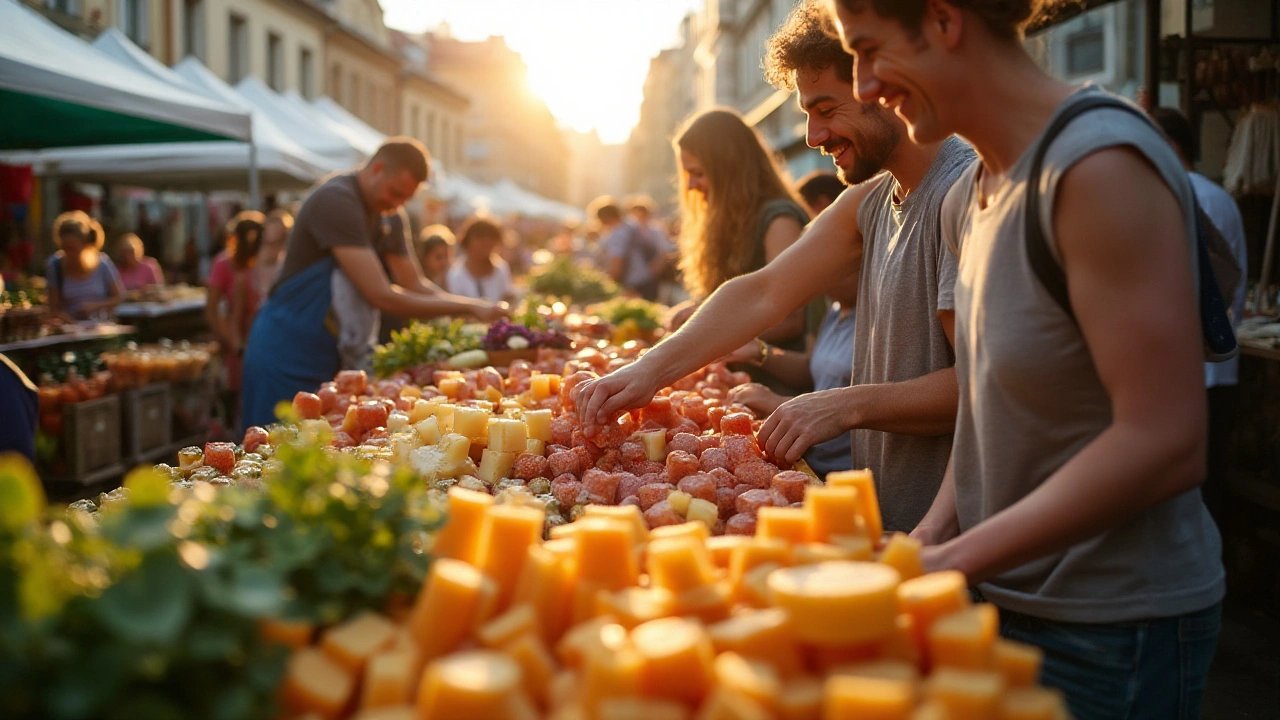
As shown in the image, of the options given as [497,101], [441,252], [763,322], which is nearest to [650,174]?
[497,101]

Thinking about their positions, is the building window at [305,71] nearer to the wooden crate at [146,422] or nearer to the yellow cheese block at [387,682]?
the wooden crate at [146,422]

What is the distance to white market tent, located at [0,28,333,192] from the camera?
10.8 meters

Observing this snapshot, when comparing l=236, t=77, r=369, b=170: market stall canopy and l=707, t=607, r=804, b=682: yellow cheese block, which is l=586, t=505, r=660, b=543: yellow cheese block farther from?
l=236, t=77, r=369, b=170: market stall canopy

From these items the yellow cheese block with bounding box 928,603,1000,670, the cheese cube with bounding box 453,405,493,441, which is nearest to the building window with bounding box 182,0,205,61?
the cheese cube with bounding box 453,405,493,441

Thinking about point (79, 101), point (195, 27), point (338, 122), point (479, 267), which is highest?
point (195, 27)

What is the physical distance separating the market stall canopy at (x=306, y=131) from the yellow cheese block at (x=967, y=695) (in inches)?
492

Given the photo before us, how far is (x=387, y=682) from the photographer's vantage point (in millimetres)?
1173

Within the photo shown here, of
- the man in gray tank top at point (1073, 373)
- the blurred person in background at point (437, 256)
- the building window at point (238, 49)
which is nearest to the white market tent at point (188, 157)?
the blurred person in background at point (437, 256)

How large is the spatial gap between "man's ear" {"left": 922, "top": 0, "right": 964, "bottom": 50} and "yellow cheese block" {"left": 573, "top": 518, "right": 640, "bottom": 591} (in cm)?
96

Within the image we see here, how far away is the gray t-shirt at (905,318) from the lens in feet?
7.79

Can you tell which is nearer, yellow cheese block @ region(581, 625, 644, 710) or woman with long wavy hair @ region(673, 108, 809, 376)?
yellow cheese block @ region(581, 625, 644, 710)

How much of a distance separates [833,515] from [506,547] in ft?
1.67

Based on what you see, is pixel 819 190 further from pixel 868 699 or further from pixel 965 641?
pixel 868 699

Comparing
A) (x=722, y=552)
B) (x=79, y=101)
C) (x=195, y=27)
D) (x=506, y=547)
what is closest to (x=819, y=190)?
(x=722, y=552)
